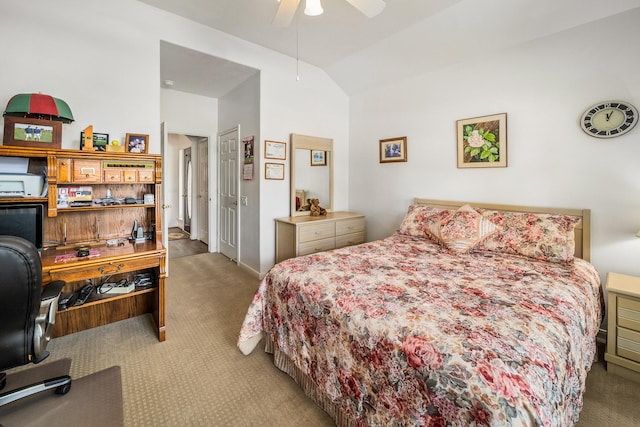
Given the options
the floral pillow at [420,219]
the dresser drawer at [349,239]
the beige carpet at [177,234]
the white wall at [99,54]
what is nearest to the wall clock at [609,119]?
the floral pillow at [420,219]

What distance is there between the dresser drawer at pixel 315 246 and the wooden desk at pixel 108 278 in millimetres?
1565

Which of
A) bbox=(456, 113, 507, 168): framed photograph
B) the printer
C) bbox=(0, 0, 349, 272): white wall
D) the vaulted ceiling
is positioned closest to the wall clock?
bbox=(456, 113, 507, 168): framed photograph

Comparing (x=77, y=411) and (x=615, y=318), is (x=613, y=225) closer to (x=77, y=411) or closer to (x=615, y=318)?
(x=615, y=318)

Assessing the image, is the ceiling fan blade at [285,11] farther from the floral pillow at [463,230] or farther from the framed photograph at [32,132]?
the floral pillow at [463,230]

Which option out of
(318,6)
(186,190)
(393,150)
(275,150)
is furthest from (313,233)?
(186,190)

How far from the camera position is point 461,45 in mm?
3045

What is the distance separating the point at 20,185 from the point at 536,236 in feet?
12.9

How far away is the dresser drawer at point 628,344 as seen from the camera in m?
1.89

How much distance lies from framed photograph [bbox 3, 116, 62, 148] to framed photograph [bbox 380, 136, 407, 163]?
11.4 feet

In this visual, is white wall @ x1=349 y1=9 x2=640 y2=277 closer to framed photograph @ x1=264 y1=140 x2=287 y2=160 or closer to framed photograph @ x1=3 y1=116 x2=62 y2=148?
framed photograph @ x1=264 y1=140 x2=287 y2=160

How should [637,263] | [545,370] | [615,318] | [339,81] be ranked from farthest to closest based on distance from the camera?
[339,81] → [637,263] → [615,318] → [545,370]

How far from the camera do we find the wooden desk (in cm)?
196

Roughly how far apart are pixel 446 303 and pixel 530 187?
6.67 ft

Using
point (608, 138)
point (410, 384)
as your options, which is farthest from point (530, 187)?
point (410, 384)
